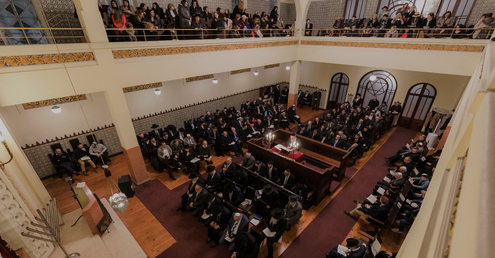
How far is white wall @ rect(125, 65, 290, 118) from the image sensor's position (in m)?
10.5

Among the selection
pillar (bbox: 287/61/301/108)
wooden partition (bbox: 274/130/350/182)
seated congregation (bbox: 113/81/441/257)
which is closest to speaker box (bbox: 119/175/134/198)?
seated congregation (bbox: 113/81/441/257)

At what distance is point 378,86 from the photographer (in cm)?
1359

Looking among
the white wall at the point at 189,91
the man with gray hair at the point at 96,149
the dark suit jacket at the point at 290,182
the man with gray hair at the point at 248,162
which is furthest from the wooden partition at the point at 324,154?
the man with gray hair at the point at 96,149

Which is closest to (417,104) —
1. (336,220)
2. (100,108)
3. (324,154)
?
(324,154)

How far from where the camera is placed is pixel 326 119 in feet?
38.8

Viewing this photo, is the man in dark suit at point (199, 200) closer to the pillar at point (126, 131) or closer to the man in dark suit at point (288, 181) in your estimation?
the man in dark suit at point (288, 181)

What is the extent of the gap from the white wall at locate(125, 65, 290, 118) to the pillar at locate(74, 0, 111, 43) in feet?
13.8

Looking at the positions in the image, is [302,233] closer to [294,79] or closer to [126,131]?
[126,131]

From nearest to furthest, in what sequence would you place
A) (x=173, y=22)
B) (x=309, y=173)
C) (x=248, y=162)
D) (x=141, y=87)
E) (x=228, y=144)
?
(x=309, y=173) < (x=248, y=162) < (x=173, y=22) < (x=228, y=144) < (x=141, y=87)

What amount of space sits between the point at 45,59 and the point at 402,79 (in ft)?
50.1

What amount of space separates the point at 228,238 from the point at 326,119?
27.6 feet

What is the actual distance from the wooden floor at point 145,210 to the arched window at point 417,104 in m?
4.52

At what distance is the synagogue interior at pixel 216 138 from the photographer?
16.7 ft

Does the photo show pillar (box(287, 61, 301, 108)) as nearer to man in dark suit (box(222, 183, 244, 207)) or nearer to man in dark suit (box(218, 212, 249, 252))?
man in dark suit (box(222, 183, 244, 207))
